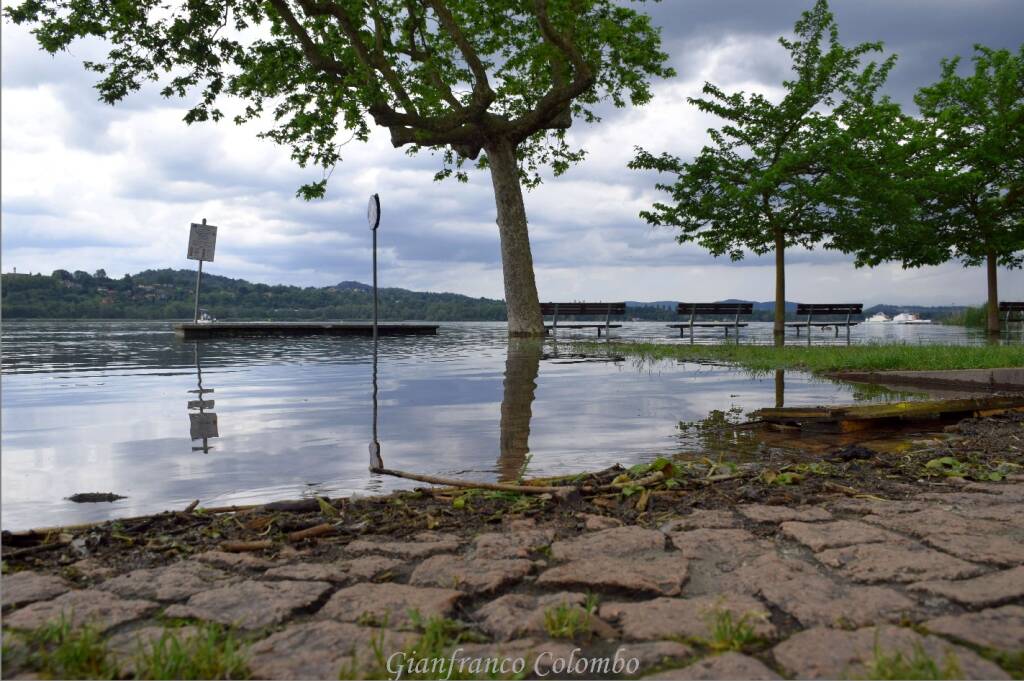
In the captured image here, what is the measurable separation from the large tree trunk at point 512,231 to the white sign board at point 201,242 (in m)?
7.76

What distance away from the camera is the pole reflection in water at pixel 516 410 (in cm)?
479

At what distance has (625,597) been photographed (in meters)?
2.42

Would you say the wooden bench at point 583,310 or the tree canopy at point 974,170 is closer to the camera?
the wooden bench at point 583,310

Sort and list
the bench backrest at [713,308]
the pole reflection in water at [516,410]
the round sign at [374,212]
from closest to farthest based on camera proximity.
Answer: the pole reflection in water at [516,410] → the round sign at [374,212] → the bench backrest at [713,308]

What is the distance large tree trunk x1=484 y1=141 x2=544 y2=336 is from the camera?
20156 mm

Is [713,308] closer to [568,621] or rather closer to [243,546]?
[243,546]

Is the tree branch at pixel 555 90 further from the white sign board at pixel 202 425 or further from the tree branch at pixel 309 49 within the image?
the white sign board at pixel 202 425

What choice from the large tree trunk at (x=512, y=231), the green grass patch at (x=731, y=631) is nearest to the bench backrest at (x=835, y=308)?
the large tree trunk at (x=512, y=231)

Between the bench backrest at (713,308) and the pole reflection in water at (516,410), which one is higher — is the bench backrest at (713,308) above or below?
above

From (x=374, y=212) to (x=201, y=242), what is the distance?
1272 cm

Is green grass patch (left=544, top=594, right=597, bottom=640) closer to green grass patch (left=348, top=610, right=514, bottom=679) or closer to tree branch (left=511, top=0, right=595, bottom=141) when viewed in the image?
green grass patch (left=348, top=610, right=514, bottom=679)

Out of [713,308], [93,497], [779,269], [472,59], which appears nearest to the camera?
[93,497]

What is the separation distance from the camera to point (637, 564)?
2.68 meters

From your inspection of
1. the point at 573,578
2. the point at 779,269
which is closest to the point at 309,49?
the point at 779,269
